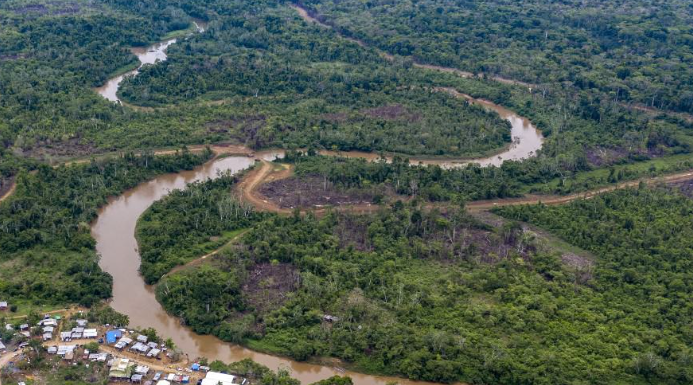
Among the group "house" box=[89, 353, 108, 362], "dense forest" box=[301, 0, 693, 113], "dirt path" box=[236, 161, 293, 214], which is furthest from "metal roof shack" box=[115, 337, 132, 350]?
"dense forest" box=[301, 0, 693, 113]

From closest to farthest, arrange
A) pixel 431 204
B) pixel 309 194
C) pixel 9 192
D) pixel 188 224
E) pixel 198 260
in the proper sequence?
pixel 198 260 < pixel 188 224 < pixel 9 192 < pixel 431 204 < pixel 309 194

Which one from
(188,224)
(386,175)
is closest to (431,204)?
(386,175)

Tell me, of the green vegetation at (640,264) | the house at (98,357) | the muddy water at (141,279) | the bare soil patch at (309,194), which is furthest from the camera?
the bare soil patch at (309,194)

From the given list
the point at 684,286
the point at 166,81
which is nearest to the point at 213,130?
the point at 166,81

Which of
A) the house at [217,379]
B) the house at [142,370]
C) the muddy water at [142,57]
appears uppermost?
the muddy water at [142,57]

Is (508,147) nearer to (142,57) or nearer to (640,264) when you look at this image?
(640,264)

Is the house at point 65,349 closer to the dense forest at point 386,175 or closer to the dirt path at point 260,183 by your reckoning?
the dense forest at point 386,175

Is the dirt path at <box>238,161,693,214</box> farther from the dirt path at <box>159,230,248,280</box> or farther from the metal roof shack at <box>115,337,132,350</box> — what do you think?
the metal roof shack at <box>115,337,132,350</box>

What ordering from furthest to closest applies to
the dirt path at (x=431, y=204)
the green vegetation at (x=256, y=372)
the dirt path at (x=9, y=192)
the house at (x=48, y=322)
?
the dirt path at (x=431, y=204)
the dirt path at (x=9, y=192)
the house at (x=48, y=322)
the green vegetation at (x=256, y=372)

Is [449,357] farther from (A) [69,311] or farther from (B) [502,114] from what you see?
(B) [502,114]

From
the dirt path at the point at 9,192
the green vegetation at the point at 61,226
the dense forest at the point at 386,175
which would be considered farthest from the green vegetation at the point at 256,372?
the dirt path at the point at 9,192
